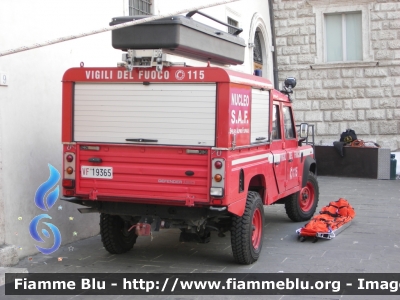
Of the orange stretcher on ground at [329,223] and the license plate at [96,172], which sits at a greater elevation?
the license plate at [96,172]

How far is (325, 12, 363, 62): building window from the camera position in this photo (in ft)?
61.2

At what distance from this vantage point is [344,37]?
1875 cm

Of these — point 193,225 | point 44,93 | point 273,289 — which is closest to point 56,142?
point 44,93

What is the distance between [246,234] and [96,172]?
6.09 feet

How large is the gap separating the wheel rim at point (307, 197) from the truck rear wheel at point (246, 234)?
2996 millimetres

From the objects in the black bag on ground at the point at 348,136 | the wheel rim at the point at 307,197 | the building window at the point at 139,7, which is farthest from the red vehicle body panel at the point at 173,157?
the black bag on ground at the point at 348,136

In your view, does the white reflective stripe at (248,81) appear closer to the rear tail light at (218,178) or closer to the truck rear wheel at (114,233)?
the rear tail light at (218,178)

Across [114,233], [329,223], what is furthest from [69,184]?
[329,223]

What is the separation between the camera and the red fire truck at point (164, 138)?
6.86 m

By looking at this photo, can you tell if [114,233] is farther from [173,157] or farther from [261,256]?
[261,256]

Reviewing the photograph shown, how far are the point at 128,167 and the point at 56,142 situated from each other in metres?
1.91

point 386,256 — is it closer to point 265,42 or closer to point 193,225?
point 193,225

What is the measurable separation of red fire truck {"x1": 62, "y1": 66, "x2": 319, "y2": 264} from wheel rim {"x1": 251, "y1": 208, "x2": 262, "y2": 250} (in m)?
0.11

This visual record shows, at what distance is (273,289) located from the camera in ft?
21.4
